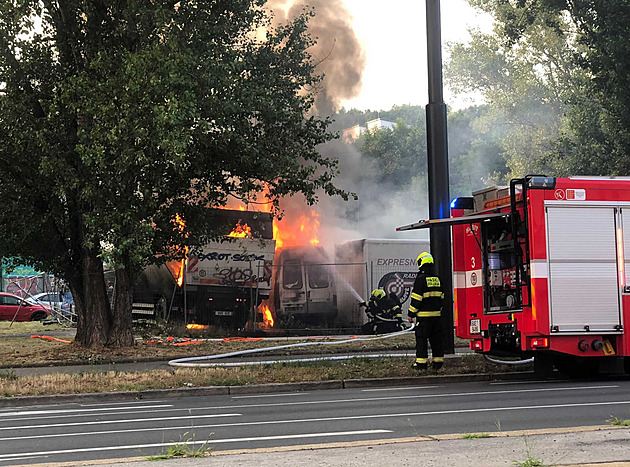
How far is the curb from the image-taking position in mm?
12742

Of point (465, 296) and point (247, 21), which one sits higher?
point (247, 21)

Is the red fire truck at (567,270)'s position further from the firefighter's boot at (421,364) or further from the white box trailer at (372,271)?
the white box trailer at (372,271)

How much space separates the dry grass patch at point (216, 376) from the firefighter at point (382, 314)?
9.38 meters

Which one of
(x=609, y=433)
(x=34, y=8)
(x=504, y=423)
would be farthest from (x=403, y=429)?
(x=34, y=8)

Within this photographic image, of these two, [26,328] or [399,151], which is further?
[399,151]

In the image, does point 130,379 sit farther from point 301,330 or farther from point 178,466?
point 301,330

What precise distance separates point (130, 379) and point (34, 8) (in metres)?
8.85

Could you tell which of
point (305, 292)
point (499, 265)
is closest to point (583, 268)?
point (499, 265)

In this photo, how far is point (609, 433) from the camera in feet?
24.1

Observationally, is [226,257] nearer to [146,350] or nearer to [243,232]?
[243,232]

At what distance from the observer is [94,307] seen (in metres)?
20.2

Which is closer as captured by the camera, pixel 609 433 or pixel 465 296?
pixel 609 433

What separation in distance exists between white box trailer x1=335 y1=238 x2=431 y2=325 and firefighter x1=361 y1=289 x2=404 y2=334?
171 centimetres

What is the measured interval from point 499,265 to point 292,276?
13.4 metres
